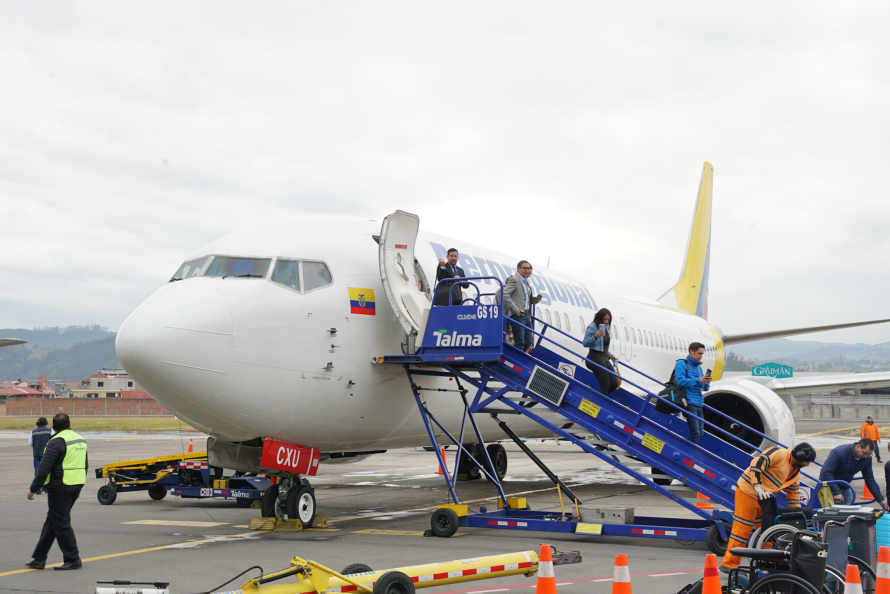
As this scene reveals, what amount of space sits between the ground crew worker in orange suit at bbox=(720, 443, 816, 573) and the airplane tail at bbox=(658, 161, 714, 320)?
64.6 ft

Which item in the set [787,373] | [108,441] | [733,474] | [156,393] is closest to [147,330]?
[156,393]

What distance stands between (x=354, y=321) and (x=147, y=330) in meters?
2.61

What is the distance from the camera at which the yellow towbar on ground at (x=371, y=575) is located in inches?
233

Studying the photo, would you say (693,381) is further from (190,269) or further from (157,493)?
(157,493)

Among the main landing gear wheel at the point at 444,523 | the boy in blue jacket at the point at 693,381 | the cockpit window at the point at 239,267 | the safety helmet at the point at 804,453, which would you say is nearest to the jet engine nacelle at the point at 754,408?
the boy in blue jacket at the point at 693,381

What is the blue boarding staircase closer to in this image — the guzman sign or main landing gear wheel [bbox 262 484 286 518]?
main landing gear wheel [bbox 262 484 286 518]

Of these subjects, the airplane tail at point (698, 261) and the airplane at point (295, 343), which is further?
the airplane tail at point (698, 261)

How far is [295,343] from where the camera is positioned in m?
9.77

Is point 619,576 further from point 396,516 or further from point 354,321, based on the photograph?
point 396,516

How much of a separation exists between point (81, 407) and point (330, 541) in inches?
2892

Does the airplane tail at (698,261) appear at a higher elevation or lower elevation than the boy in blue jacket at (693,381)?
higher

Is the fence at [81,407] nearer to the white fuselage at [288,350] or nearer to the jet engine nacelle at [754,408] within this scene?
the jet engine nacelle at [754,408]

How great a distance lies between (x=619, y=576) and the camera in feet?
18.3

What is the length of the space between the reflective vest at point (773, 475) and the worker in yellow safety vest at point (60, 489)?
6.52 m
